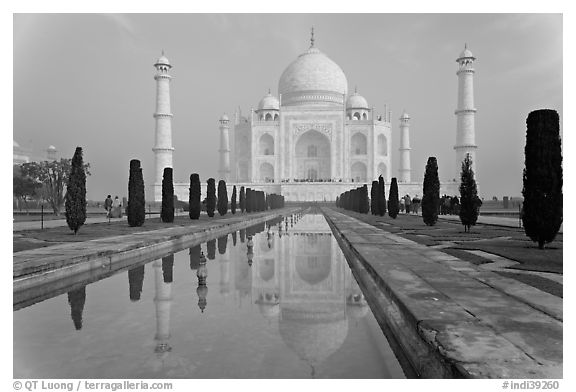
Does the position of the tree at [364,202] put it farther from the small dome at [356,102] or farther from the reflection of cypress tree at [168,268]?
the small dome at [356,102]

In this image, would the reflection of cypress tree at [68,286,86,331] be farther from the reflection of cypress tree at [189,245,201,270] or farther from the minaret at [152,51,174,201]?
the minaret at [152,51,174,201]

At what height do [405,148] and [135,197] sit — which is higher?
[405,148]

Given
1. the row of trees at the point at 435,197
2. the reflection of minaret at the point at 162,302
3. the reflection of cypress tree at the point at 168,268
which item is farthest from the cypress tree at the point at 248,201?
the reflection of minaret at the point at 162,302

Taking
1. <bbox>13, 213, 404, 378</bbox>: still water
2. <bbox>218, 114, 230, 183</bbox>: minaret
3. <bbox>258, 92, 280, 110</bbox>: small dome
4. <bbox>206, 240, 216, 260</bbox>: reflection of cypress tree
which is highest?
<bbox>258, 92, 280, 110</bbox>: small dome

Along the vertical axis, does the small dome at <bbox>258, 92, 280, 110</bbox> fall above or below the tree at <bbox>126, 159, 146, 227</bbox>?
above

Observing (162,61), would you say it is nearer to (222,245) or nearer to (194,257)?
(222,245)

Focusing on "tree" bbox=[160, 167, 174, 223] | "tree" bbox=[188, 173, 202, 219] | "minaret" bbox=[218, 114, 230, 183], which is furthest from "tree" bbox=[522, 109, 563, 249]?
"minaret" bbox=[218, 114, 230, 183]

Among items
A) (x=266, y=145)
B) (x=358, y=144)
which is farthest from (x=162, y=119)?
(x=358, y=144)
